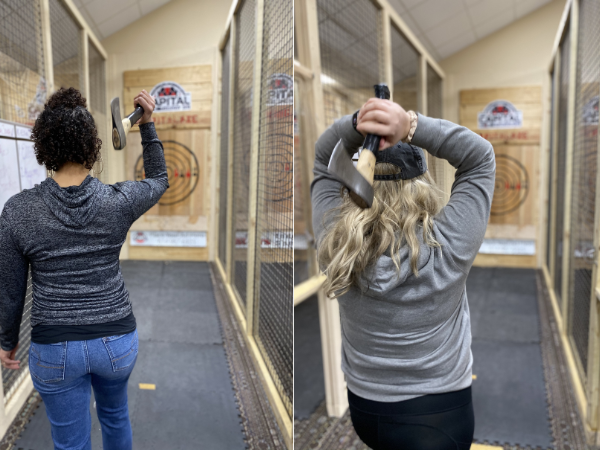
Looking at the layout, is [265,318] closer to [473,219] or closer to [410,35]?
[473,219]

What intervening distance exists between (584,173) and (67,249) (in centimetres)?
208

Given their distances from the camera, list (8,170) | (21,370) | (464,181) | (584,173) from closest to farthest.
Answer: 1. (464,181)
2. (8,170)
3. (21,370)
4. (584,173)

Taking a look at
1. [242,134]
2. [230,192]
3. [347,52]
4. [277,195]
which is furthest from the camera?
[230,192]

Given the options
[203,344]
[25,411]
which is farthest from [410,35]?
[25,411]

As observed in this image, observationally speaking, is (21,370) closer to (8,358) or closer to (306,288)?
(8,358)

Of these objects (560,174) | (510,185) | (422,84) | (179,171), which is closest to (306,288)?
(179,171)

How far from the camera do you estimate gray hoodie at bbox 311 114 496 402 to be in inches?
23.9

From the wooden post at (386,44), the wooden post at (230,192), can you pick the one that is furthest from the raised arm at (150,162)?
the wooden post at (386,44)

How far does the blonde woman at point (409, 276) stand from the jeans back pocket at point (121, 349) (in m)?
0.48

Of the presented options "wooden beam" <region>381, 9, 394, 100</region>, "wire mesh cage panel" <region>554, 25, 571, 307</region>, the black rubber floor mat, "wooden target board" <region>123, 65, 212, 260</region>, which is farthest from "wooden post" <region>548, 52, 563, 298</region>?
"wooden target board" <region>123, 65, 212, 260</region>

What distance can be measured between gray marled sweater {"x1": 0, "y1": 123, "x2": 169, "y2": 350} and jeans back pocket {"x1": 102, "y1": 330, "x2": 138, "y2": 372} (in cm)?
5

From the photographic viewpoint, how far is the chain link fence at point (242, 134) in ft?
6.01

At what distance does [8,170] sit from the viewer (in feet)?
Result: 4.09

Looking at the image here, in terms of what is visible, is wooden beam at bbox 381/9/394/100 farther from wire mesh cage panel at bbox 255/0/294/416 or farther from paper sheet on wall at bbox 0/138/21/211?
paper sheet on wall at bbox 0/138/21/211
